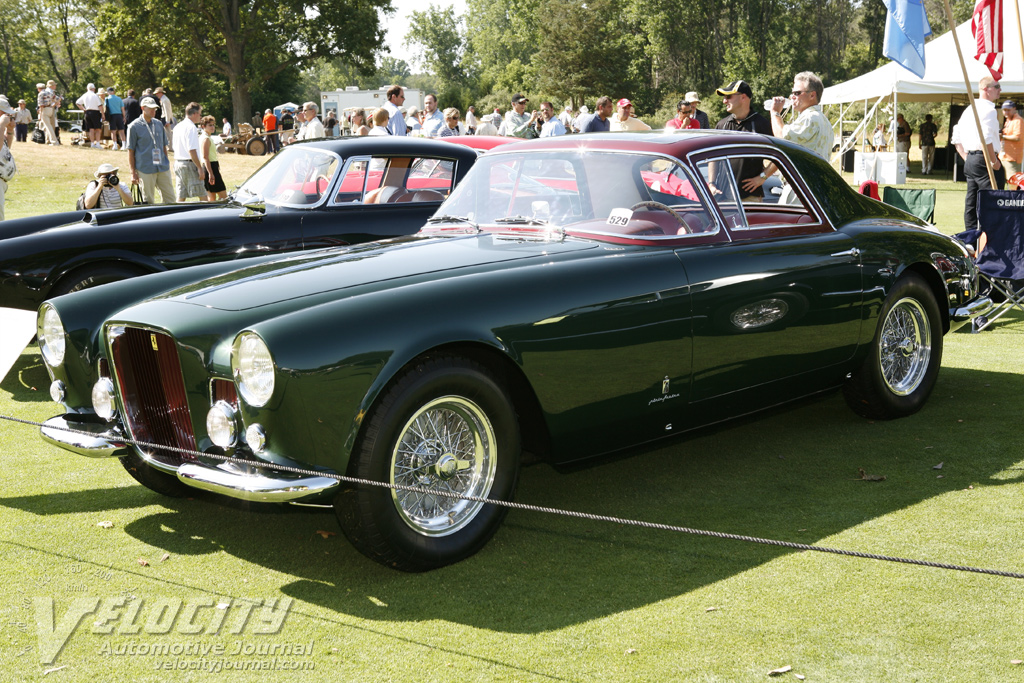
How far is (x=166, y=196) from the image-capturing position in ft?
42.7

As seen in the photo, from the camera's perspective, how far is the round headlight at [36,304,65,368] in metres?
4.24

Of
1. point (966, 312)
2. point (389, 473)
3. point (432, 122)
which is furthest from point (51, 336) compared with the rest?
point (432, 122)

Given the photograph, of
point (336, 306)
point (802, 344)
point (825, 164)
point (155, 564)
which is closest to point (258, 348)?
point (336, 306)

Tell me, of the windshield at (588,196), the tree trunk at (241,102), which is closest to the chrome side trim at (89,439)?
the windshield at (588,196)

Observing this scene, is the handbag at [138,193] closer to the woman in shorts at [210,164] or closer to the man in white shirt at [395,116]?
the woman in shorts at [210,164]

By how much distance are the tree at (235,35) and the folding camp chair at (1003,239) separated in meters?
39.8

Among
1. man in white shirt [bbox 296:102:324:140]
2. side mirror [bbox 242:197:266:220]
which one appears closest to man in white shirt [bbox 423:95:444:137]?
man in white shirt [bbox 296:102:324:140]

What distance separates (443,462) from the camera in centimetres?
369

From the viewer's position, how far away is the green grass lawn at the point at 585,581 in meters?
3.06

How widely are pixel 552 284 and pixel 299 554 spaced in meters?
1.50

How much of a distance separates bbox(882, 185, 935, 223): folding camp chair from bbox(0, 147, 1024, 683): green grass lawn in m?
5.82

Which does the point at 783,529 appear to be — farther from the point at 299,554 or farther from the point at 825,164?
the point at 825,164

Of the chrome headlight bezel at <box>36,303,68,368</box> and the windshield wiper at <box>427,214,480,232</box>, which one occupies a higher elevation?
the windshield wiper at <box>427,214,480,232</box>

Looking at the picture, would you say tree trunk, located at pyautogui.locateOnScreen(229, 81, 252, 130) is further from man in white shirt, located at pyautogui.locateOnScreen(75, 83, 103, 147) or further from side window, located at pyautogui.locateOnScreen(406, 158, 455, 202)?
side window, located at pyautogui.locateOnScreen(406, 158, 455, 202)
